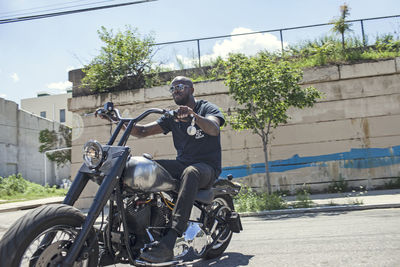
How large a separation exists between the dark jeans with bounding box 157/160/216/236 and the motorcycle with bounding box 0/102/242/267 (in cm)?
10

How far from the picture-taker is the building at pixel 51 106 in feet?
184

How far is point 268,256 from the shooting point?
12.3 ft

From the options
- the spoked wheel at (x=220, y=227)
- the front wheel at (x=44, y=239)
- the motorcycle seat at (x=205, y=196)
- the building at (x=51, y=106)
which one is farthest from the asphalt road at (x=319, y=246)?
the building at (x=51, y=106)

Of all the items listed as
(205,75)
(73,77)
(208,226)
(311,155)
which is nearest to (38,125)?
(73,77)

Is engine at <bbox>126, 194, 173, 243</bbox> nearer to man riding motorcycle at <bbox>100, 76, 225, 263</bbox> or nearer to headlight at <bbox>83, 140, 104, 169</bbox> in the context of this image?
A: man riding motorcycle at <bbox>100, 76, 225, 263</bbox>

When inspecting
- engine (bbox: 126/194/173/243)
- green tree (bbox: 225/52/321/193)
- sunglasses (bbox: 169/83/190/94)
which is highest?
green tree (bbox: 225/52/321/193)

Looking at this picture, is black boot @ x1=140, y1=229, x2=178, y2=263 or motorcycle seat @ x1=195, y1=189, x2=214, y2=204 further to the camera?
motorcycle seat @ x1=195, y1=189, x2=214, y2=204

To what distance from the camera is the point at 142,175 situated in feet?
8.95

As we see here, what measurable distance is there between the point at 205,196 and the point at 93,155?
50.0 inches

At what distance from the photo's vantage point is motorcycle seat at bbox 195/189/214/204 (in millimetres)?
3332

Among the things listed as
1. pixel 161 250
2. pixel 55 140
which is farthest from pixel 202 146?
pixel 55 140

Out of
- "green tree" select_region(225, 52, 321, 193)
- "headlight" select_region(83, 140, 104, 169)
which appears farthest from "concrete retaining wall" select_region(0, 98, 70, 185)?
"headlight" select_region(83, 140, 104, 169)

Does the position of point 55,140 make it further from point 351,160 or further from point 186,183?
point 186,183

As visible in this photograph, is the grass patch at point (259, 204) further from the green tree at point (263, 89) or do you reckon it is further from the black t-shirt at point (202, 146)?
the black t-shirt at point (202, 146)
